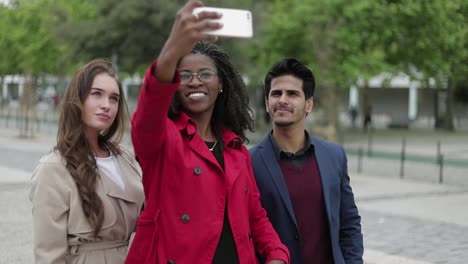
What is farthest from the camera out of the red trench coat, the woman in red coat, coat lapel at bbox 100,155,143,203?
coat lapel at bbox 100,155,143,203

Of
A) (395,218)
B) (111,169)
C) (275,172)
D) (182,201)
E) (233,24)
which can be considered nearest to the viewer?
(233,24)

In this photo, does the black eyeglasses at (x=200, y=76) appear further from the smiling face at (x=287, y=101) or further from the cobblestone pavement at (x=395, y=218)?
the cobblestone pavement at (x=395, y=218)

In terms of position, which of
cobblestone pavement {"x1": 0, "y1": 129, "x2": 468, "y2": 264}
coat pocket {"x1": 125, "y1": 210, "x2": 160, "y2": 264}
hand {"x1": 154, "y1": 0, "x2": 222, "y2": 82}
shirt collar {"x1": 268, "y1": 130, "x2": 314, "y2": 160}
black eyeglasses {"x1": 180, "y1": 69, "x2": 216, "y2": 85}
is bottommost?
cobblestone pavement {"x1": 0, "y1": 129, "x2": 468, "y2": 264}

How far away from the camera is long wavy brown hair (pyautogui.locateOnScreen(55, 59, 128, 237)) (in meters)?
3.06

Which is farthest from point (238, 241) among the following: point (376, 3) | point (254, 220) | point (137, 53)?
point (137, 53)

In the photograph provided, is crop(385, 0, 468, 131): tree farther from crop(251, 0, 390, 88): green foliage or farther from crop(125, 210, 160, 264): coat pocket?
crop(125, 210, 160, 264): coat pocket

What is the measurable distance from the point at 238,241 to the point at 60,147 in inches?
36.8

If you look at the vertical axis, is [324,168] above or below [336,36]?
below

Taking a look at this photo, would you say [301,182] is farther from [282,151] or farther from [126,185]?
[126,185]

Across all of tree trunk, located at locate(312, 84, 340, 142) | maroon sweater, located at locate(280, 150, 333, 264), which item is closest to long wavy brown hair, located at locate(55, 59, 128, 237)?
maroon sweater, located at locate(280, 150, 333, 264)

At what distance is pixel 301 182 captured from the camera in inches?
136

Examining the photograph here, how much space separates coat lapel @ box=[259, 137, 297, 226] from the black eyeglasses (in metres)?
0.67

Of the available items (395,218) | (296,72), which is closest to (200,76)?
(296,72)

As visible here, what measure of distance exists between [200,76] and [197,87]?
2.2 inches
